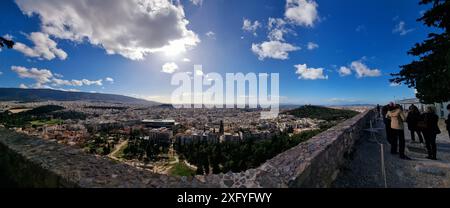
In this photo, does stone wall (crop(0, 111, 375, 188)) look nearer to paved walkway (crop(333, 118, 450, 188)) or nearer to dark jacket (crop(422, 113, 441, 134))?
paved walkway (crop(333, 118, 450, 188))

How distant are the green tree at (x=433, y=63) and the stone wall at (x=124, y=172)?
9.45 m

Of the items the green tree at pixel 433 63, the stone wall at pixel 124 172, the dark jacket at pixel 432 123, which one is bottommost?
the stone wall at pixel 124 172

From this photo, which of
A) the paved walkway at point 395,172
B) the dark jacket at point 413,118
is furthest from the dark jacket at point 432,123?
the dark jacket at point 413,118

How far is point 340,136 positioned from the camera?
13.7ft

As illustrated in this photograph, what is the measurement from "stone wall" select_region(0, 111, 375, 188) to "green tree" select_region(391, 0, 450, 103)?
9454 millimetres

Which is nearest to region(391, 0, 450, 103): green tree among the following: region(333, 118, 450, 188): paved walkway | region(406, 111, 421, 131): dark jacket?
region(406, 111, 421, 131): dark jacket

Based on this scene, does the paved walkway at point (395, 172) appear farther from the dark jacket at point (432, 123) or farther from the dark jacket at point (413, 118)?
the dark jacket at point (413, 118)

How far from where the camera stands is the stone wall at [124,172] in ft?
6.53

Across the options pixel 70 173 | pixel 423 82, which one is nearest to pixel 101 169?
pixel 70 173

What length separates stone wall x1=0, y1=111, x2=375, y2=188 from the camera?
199 centimetres

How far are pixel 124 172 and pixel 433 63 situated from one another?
Result: 13939mm

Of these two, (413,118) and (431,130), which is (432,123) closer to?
(431,130)
